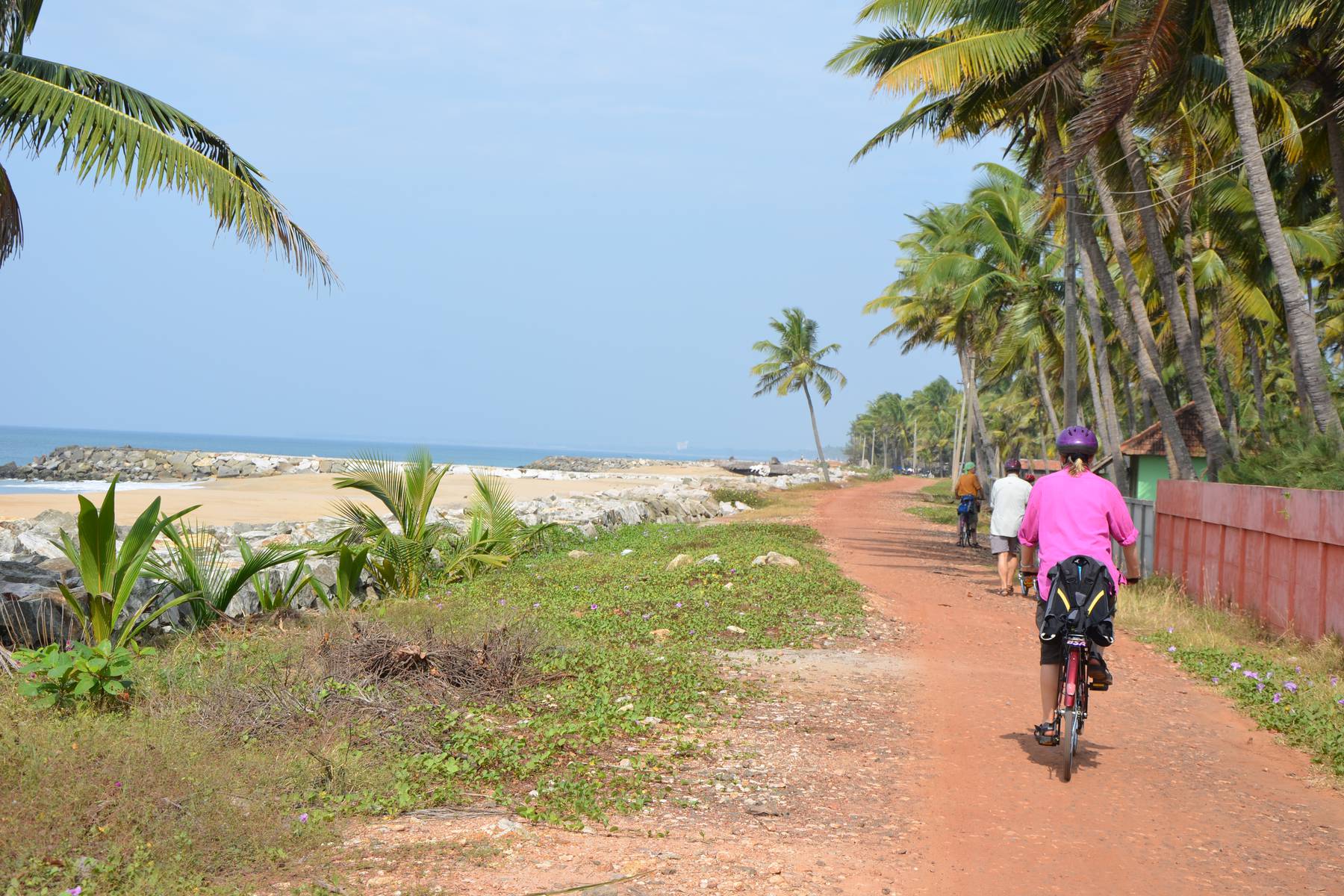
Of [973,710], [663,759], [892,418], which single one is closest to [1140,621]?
[973,710]

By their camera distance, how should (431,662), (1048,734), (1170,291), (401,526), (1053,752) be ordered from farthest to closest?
(1170,291), (401,526), (431,662), (1053,752), (1048,734)

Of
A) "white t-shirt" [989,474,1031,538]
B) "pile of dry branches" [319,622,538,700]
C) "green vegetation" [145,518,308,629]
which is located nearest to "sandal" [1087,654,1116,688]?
"pile of dry branches" [319,622,538,700]

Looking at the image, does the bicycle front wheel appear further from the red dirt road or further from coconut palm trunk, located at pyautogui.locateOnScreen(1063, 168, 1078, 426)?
coconut palm trunk, located at pyautogui.locateOnScreen(1063, 168, 1078, 426)

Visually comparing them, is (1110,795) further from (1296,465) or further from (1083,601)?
(1296,465)

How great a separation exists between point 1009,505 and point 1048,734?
7.08 m

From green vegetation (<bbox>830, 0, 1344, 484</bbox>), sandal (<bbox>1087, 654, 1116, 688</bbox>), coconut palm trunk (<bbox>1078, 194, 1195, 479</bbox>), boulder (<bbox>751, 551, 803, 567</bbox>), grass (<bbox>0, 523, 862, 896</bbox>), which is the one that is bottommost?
grass (<bbox>0, 523, 862, 896</bbox>)

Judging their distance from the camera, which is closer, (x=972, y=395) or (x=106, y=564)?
(x=106, y=564)

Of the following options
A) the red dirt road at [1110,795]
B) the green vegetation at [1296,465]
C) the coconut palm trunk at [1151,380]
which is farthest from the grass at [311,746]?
the coconut palm trunk at [1151,380]

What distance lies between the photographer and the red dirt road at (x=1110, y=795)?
4.45 metres

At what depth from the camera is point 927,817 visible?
5.11 m

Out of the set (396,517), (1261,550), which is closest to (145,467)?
(396,517)

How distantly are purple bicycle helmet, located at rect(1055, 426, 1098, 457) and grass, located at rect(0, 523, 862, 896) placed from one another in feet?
8.75

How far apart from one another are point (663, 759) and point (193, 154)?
5418 millimetres

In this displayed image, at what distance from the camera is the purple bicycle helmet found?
20.9 feet
